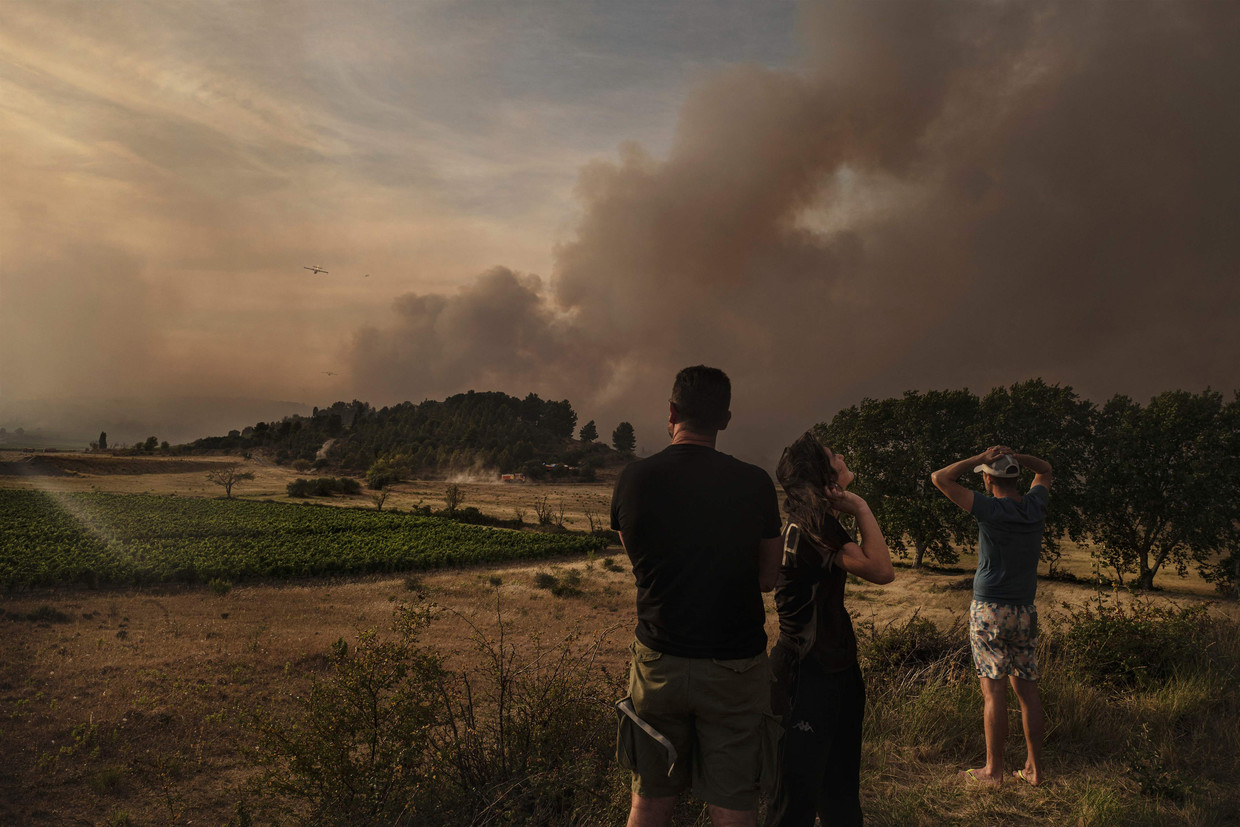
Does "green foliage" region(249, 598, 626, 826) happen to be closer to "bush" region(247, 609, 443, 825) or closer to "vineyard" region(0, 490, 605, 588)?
"bush" region(247, 609, 443, 825)

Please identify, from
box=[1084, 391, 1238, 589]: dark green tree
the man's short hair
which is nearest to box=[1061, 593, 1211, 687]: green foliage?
the man's short hair

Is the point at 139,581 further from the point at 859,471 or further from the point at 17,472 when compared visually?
the point at 17,472

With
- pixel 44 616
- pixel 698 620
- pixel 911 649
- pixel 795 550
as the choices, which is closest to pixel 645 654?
pixel 698 620

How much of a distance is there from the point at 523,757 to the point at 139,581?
32.4 metres

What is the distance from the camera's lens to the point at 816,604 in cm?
332

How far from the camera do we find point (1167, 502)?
27438mm

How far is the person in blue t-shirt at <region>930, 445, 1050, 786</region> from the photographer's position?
4.41 meters

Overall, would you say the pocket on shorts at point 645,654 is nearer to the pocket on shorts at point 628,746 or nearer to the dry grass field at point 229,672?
the pocket on shorts at point 628,746

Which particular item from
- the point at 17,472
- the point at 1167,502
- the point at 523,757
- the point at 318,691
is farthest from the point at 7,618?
the point at 17,472

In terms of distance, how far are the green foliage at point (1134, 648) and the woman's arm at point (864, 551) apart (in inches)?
206

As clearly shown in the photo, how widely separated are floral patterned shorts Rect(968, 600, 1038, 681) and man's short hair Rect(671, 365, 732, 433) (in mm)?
3124

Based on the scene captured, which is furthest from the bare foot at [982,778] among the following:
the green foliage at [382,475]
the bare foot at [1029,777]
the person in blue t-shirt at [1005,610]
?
the green foliage at [382,475]

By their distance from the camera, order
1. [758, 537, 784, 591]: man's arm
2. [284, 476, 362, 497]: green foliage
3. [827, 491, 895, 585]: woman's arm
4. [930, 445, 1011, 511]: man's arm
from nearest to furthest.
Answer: [758, 537, 784, 591]: man's arm → [827, 491, 895, 585]: woman's arm → [930, 445, 1011, 511]: man's arm → [284, 476, 362, 497]: green foliage

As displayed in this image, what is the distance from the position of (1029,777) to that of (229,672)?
1807cm
